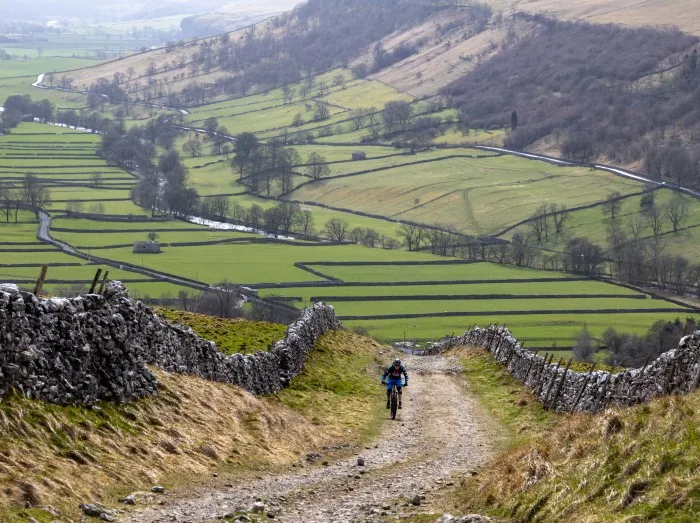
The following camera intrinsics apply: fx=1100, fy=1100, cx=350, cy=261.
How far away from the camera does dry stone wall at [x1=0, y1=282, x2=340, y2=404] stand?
730 inches

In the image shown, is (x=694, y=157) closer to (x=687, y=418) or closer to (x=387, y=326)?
(x=387, y=326)

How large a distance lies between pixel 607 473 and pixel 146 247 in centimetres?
10951

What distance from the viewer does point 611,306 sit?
106 m

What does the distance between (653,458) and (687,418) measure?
1.95m

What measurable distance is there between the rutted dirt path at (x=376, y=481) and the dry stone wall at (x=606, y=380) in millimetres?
2355

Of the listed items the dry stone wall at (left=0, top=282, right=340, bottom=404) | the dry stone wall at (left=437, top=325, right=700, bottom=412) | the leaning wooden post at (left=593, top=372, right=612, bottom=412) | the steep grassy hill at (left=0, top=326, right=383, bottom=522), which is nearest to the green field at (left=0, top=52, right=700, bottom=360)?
the dry stone wall at (left=437, top=325, right=700, bottom=412)

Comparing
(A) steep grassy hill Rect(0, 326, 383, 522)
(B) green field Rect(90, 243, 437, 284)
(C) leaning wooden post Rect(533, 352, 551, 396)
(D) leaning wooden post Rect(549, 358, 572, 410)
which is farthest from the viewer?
(B) green field Rect(90, 243, 437, 284)

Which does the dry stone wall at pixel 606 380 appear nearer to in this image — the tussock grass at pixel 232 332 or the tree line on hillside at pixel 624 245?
the tussock grass at pixel 232 332

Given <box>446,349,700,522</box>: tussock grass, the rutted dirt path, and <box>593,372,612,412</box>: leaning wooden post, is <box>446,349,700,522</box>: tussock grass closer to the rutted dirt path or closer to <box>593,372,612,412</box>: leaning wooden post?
the rutted dirt path

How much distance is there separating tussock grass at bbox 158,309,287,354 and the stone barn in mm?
79112

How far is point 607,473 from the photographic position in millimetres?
15648

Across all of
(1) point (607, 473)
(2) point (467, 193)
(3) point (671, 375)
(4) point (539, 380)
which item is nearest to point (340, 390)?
(4) point (539, 380)

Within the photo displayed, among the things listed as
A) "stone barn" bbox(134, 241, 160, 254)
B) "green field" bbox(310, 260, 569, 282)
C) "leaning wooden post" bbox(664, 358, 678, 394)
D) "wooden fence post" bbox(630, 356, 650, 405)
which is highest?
"leaning wooden post" bbox(664, 358, 678, 394)

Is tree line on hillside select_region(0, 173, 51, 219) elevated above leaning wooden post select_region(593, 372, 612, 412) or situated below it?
below
